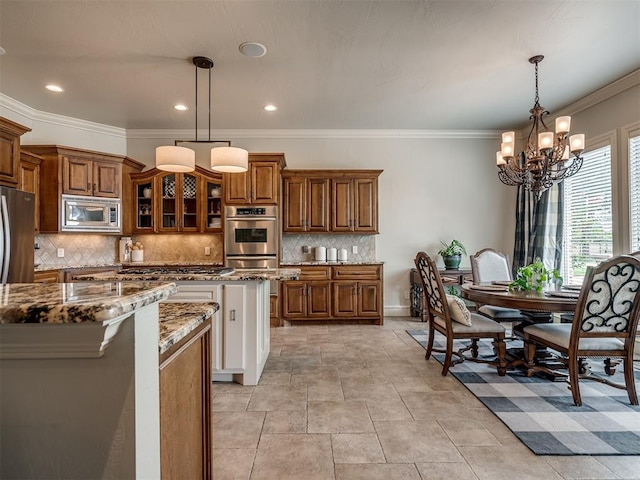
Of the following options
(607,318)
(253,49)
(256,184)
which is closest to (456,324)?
(607,318)

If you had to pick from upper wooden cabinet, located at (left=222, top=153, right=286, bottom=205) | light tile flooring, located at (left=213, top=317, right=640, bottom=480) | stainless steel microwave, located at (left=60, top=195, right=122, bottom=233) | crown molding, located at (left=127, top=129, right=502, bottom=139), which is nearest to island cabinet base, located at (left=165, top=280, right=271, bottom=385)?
light tile flooring, located at (left=213, top=317, right=640, bottom=480)

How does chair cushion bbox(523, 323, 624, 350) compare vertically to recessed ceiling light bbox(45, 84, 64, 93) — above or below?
below

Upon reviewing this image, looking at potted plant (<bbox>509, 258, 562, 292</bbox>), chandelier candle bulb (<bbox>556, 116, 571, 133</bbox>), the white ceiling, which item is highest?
the white ceiling

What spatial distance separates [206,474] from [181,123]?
15.7 ft

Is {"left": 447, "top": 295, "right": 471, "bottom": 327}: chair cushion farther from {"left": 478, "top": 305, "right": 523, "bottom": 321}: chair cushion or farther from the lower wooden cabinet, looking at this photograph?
the lower wooden cabinet

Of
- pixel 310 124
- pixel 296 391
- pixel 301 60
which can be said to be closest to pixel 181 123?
pixel 310 124

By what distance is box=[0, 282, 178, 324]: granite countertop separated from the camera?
2.04 ft

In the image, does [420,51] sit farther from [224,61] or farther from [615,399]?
[615,399]

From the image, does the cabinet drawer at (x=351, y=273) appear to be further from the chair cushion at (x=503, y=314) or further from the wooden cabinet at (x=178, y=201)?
the wooden cabinet at (x=178, y=201)

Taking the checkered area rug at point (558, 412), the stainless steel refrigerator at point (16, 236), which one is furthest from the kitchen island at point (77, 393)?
the stainless steel refrigerator at point (16, 236)

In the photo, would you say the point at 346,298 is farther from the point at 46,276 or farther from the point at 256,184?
the point at 46,276

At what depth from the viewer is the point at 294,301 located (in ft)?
15.8

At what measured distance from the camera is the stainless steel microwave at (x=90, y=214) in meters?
4.39

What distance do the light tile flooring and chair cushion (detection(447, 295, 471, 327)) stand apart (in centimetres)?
50
